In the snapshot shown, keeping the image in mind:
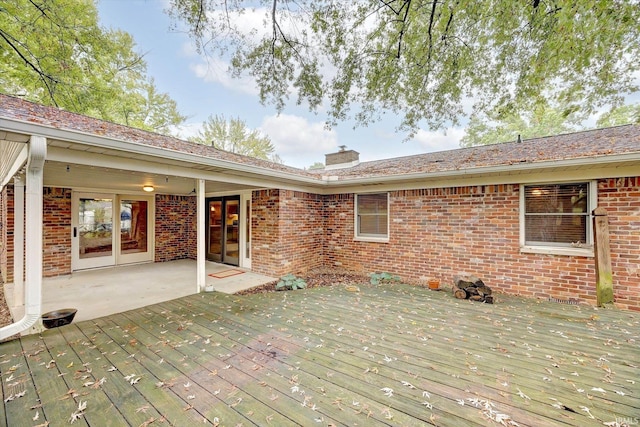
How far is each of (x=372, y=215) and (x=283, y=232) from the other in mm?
2389

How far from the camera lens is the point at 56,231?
245 inches

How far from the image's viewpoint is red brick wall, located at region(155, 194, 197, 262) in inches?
324

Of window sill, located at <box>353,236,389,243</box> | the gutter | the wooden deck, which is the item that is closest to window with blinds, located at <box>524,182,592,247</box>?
the gutter

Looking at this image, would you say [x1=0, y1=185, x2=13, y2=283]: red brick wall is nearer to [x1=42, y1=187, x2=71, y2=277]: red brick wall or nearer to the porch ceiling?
[x1=42, y1=187, x2=71, y2=277]: red brick wall

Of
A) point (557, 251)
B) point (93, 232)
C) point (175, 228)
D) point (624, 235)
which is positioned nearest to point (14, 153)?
point (93, 232)

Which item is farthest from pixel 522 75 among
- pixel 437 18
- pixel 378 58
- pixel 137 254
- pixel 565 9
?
pixel 137 254

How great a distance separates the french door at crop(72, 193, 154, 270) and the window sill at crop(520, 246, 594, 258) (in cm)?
992

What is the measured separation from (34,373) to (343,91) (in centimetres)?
575

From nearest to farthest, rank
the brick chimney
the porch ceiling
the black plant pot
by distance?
1. the black plant pot
2. the porch ceiling
3. the brick chimney

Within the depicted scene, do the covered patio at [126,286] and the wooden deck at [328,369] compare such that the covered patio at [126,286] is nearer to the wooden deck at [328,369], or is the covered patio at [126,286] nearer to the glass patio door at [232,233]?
the glass patio door at [232,233]

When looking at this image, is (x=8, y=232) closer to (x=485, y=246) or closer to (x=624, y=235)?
(x=485, y=246)

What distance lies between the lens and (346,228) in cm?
707

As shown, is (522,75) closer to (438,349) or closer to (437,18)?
(437,18)

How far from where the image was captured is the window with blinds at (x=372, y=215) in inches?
257
